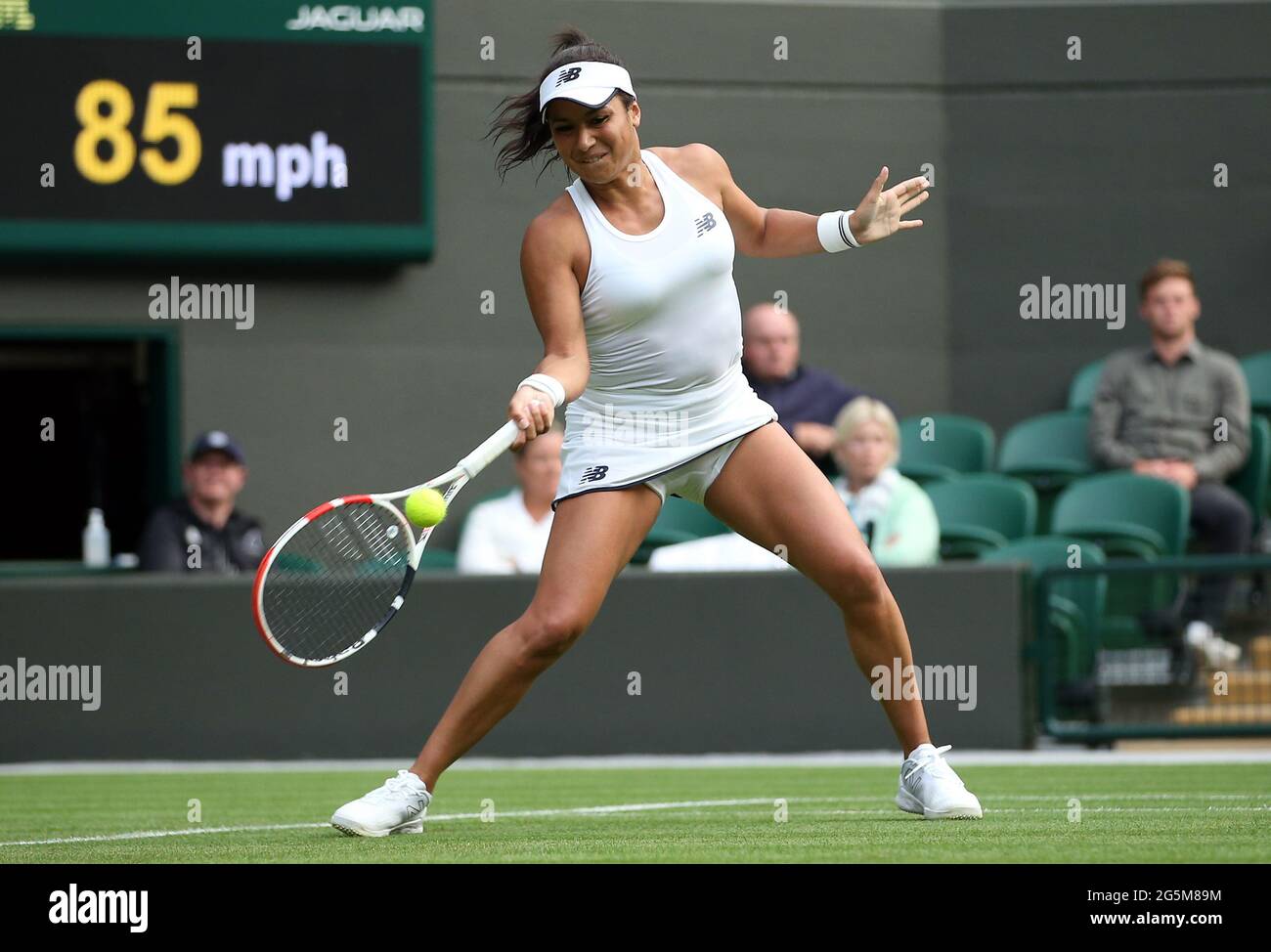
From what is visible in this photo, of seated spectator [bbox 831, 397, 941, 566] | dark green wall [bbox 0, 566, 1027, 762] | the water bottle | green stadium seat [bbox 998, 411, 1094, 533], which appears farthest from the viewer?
green stadium seat [bbox 998, 411, 1094, 533]

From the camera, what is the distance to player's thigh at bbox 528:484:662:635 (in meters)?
5.26

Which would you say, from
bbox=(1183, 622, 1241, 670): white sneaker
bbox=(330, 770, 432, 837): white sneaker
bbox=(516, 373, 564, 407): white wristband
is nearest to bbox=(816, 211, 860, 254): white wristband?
bbox=(516, 373, 564, 407): white wristband

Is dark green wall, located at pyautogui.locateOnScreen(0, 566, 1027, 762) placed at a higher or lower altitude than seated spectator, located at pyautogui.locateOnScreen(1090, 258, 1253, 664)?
lower

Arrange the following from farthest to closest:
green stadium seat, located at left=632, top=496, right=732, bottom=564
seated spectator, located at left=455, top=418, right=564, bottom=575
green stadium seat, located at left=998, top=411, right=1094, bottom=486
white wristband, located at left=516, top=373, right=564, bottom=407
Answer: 1. green stadium seat, located at left=998, top=411, right=1094, bottom=486
2. green stadium seat, located at left=632, top=496, right=732, bottom=564
3. seated spectator, located at left=455, top=418, right=564, bottom=575
4. white wristband, located at left=516, top=373, right=564, bottom=407

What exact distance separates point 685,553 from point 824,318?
120 inches

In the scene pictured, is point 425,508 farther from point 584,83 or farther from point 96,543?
point 96,543

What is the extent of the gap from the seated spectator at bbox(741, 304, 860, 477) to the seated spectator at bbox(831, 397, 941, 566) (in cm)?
84

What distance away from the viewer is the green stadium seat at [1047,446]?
11.6 metres

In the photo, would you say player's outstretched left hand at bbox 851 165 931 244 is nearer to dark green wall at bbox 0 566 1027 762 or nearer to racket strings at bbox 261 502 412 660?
racket strings at bbox 261 502 412 660

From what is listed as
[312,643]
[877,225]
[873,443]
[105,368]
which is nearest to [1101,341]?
[873,443]

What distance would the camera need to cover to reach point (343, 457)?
11805 mm

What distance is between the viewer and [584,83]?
5.18 m

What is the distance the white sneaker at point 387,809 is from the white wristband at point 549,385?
3.53 feet

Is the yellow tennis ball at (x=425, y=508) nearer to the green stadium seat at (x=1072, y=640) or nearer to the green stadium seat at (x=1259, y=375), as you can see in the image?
the green stadium seat at (x=1072, y=640)
